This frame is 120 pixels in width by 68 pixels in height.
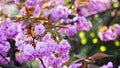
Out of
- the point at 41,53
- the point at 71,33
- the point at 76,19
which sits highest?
the point at 41,53

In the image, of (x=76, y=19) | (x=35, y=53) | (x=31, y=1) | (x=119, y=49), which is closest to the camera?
(x=35, y=53)

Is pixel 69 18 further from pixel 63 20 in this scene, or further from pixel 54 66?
pixel 54 66

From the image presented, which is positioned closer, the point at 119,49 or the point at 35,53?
the point at 35,53

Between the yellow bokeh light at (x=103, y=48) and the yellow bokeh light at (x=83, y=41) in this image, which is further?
the yellow bokeh light at (x=83, y=41)

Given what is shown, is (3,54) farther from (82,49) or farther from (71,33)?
(82,49)

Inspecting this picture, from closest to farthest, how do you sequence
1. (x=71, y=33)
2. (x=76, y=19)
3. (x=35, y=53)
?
(x=35, y=53), (x=76, y=19), (x=71, y=33)

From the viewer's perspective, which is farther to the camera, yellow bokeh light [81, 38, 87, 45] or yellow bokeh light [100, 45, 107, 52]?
yellow bokeh light [81, 38, 87, 45]

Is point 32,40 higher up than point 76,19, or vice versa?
point 32,40

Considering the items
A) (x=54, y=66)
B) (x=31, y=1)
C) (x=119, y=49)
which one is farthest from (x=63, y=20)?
(x=119, y=49)

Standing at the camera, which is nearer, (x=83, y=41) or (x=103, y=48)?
(x=103, y=48)
